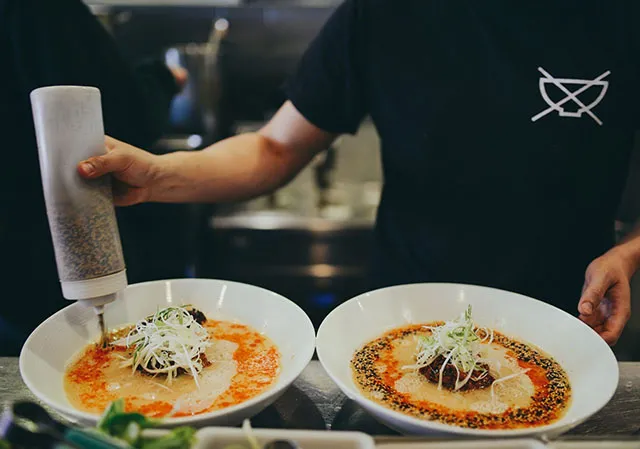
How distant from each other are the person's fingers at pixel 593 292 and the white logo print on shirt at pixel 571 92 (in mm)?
556

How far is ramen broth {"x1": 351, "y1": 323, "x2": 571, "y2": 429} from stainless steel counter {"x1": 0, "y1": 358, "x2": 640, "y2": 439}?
7cm

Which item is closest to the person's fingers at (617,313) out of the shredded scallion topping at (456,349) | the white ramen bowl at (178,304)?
the shredded scallion topping at (456,349)

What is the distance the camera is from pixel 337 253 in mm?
3596

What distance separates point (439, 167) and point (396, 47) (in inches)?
17.3

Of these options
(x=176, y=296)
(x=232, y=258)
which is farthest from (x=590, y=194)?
(x=232, y=258)

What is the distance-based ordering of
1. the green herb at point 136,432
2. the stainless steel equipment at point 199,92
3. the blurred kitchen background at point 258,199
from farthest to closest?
the stainless steel equipment at point 199,92 → the blurred kitchen background at point 258,199 → the green herb at point 136,432

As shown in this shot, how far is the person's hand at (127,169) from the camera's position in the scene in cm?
128

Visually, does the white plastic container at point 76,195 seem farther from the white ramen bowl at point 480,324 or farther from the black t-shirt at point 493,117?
the black t-shirt at point 493,117

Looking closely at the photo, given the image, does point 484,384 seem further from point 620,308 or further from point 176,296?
point 176,296

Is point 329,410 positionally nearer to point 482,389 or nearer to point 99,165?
point 482,389

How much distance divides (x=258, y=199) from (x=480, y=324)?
250cm

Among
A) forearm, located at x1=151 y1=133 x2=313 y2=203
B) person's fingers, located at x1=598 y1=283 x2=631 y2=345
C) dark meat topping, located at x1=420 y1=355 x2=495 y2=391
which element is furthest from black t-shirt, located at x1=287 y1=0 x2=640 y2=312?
dark meat topping, located at x1=420 y1=355 x2=495 y2=391

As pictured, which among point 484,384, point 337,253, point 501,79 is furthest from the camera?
point 337,253

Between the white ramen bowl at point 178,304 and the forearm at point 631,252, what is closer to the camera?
the white ramen bowl at point 178,304
